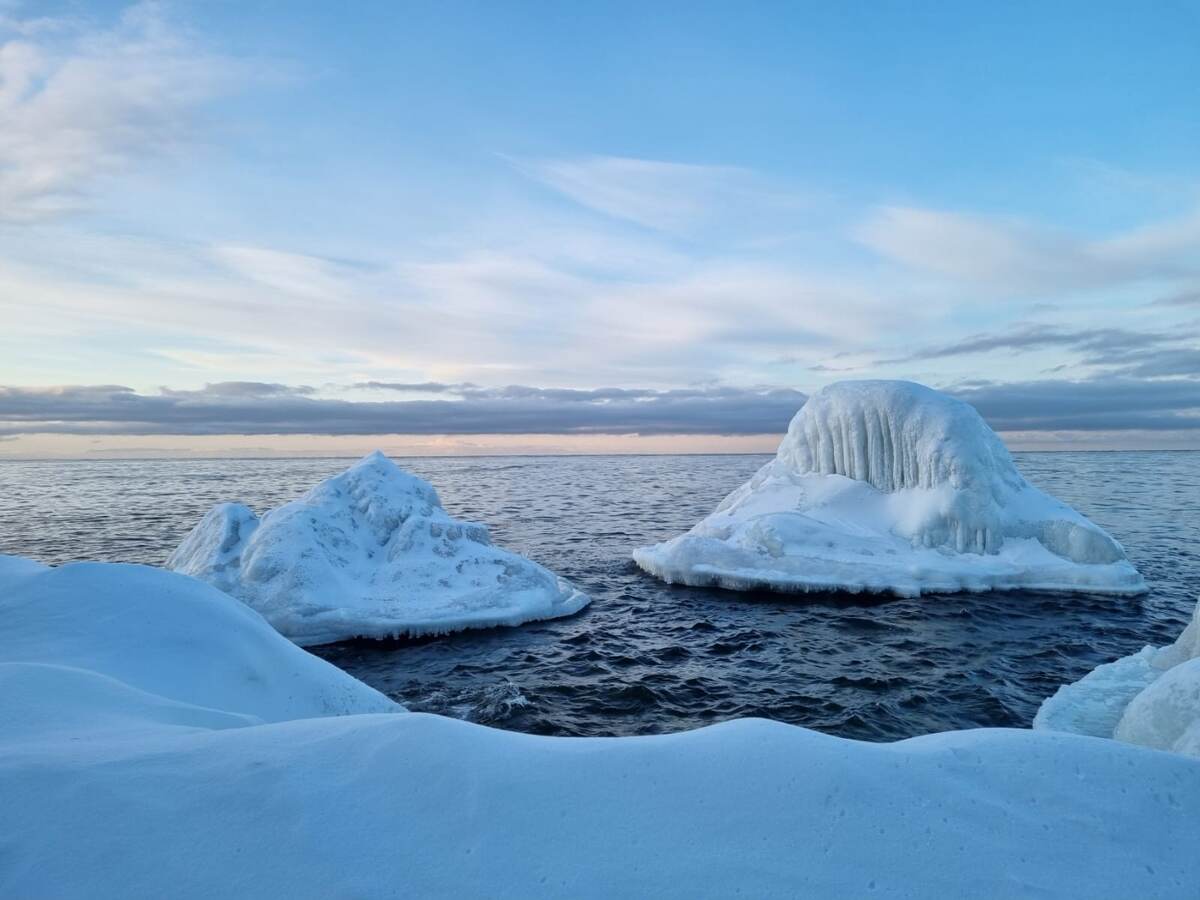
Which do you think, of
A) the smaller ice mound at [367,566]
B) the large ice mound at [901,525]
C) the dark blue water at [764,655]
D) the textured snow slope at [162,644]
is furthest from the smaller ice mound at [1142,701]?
the smaller ice mound at [367,566]

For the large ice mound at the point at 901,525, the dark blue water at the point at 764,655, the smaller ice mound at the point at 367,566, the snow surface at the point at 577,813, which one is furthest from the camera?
the large ice mound at the point at 901,525

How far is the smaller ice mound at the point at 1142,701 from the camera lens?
6.96m

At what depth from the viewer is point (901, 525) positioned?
2047cm

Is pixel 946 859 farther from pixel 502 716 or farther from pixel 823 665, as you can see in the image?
pixel 823 665

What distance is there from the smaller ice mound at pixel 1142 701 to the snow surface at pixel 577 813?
4127 mm

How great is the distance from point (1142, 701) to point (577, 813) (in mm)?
8055

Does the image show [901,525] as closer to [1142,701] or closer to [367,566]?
[1142,701]

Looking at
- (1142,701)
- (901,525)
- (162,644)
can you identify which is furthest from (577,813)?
(901,525)

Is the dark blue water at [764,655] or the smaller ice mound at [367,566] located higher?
the smaller ice mound at [367,566]

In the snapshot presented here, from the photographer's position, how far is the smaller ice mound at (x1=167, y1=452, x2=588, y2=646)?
1424cm

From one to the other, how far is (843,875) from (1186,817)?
212cm

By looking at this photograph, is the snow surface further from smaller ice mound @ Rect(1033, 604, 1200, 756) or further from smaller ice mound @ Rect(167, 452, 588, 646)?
smaller ice mound @ Rect(167, 452, 588, 646)

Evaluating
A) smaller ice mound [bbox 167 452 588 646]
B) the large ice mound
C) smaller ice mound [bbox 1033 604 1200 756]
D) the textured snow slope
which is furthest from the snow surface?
the large ice mound

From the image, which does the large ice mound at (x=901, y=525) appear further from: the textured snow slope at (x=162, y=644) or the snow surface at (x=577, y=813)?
the snow surface at (x=577, y=813)
